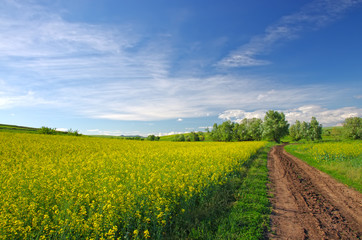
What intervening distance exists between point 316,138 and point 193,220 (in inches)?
2862

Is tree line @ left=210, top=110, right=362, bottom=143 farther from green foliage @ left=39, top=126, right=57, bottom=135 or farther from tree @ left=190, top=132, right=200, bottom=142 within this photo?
green foliage @ left=39, top=126, right=57, bottom=135

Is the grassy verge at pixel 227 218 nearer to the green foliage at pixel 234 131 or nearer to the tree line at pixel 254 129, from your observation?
the tree line at pixel 254 129

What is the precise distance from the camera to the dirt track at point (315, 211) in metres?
5.48

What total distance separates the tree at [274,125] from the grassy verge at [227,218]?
5648 centimetres

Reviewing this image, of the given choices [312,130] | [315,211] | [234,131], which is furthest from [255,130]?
[315,211]

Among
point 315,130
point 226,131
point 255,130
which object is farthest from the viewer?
point 226,131

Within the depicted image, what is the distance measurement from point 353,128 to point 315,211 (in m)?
67.4

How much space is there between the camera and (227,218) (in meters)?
5.95

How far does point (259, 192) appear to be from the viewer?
8.65m

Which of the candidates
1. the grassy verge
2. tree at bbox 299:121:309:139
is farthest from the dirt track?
tree at bbox 299:121:309:139

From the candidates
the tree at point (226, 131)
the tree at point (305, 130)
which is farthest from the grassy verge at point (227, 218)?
the tree at point (226, 131)

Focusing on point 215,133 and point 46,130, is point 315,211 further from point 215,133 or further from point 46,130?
point 215,133

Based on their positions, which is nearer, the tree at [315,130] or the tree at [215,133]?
the tree at [315,130]

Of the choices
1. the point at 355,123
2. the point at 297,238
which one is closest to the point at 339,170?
the point at 297,238
